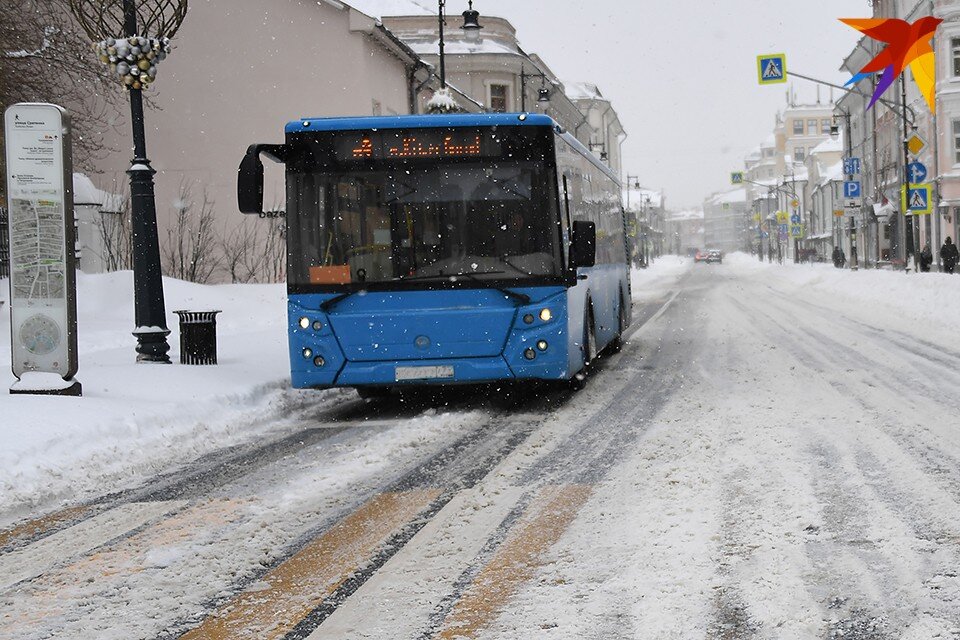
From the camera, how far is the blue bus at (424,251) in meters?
10.1

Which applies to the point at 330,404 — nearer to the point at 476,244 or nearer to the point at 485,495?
the point at 476,244

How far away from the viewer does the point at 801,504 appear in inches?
223

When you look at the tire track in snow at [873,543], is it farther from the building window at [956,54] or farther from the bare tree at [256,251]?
the building window at [956,54]

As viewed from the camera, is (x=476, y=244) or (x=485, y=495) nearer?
(x=485, y=495)

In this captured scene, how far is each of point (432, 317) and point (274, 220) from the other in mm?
22711

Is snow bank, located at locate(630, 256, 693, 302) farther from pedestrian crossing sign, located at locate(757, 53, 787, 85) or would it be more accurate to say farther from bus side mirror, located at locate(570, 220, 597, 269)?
bus side mirror, located at locate(570, 220, 597, 269)

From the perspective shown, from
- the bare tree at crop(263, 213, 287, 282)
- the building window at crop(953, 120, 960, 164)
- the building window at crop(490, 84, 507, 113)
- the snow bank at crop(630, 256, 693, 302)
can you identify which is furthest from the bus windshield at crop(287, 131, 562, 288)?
the building window at crop(490, 84, 507, 113)

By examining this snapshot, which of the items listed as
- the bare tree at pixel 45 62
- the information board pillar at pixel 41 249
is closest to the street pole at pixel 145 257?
the information board pillar at pixel 41 249

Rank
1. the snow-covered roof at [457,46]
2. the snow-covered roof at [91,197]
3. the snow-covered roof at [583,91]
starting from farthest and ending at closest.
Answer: the snow-covered roof at [583,91]
the snow-covered roof at [457,46]
the snow-covered roof at [91,197]

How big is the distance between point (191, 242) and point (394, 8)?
36.5 metres

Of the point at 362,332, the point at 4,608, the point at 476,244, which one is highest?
the point at 476,244

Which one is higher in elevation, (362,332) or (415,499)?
(362,332)

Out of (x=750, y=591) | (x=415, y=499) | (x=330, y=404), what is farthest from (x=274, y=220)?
(x=750, y=591)

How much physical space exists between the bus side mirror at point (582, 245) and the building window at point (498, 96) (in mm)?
49504
